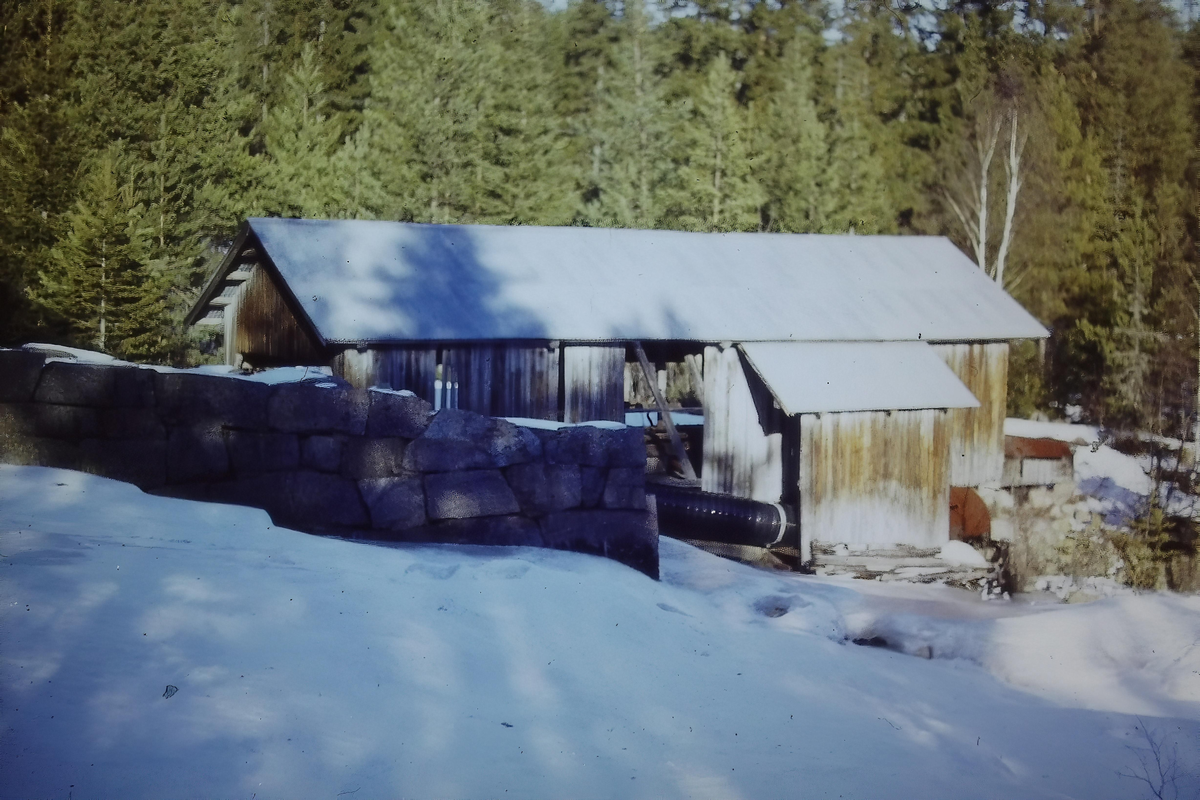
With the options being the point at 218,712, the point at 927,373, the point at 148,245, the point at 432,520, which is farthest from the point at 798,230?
the point at 218,712

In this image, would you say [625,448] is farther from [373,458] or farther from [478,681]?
[478,681]

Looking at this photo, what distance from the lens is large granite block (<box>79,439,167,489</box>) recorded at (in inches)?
298

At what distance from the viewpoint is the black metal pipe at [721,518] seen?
17438 millimetres

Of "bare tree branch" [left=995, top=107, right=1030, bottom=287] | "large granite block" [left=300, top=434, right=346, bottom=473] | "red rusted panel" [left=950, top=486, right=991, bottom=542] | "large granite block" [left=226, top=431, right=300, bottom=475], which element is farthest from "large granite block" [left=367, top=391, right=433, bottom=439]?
"bare tree branch" [left=995, top=107, right=1030, bottom=287]

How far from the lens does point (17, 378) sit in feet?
24.6

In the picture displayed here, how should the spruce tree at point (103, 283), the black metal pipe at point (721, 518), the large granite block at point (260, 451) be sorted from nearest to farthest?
the large granite block at point (260, 451)
the black metal pipe at point (721, 518)
the spruce tree at point (103, 283)

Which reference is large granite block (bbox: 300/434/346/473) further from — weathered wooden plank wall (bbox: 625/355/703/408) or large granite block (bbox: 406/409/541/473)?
weathered wooden plank wall (bbox: 625/355/703/408)

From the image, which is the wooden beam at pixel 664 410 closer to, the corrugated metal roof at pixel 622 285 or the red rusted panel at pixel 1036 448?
the corrugated metal roof at pixel 622 285

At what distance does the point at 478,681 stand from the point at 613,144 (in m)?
36.0

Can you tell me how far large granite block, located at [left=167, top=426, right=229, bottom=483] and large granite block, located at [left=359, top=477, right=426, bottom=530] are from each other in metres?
1.06

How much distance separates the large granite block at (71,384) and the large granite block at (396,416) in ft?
6.32

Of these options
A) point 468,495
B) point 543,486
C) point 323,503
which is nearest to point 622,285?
point 543,486

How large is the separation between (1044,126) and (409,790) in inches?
1578

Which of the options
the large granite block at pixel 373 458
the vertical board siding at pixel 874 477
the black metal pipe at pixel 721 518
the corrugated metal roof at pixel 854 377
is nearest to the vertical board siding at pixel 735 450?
the black metal pipe at pixel 721 518
